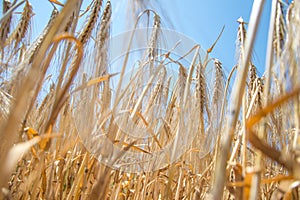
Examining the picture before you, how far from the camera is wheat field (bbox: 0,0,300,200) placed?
1.31ft

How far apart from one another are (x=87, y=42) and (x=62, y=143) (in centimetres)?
50

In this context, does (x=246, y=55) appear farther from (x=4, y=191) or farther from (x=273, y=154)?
(x=4, y=191)

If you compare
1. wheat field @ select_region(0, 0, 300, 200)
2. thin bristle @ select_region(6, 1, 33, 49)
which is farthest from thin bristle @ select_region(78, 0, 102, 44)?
thin bristle @ select_region(6, 1, 33, 49)

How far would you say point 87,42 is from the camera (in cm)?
87

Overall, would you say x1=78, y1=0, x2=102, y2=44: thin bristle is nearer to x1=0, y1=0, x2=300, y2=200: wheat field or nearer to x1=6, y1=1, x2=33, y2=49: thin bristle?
x1=0, y1=0, x2=300, y2=200: wheat field

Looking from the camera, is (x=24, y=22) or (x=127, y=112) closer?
(x=127, y=112)

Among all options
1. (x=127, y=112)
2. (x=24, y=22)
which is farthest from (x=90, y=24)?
(x=24, y=22)

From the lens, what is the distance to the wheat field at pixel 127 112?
0.40 meters

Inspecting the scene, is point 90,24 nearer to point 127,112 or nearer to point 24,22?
point 127,112

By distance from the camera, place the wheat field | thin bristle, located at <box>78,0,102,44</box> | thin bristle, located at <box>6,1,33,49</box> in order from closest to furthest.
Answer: the wheat field, thin bristle, located at <box>78,0,102,44</box>, thin bristle, located at <box>6,1,33,49</box>

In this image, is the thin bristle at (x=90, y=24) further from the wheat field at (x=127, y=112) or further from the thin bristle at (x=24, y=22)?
the thin bristle at (x=24, y=22)

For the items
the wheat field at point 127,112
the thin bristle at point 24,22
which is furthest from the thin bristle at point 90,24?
the thin bristle at point 24,22

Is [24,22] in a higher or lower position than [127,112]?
higher

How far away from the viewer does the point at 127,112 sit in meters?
0.91
